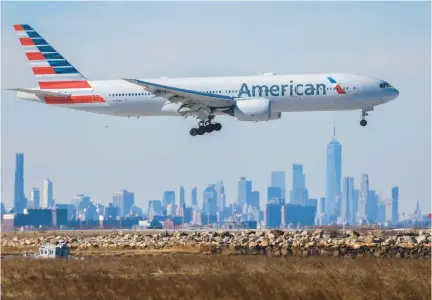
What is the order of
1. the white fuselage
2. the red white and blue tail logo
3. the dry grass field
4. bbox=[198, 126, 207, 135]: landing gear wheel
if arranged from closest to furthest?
the dry grass field
the red white and blue tail logo
the white fuselage
bbox=[198, 126, 207, 135]: landing gear wheel

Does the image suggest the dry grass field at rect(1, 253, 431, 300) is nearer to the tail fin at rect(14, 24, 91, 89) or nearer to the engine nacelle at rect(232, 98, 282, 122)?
the engine nacelle at rect(232, 98, 282, 122)

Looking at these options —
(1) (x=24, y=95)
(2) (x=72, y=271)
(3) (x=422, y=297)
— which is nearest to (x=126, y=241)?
(1) (x=24, y=95)

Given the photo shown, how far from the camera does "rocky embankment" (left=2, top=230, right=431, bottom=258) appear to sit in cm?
4588

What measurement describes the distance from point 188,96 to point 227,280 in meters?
37.2

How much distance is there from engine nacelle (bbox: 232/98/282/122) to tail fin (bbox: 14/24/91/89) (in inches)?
454

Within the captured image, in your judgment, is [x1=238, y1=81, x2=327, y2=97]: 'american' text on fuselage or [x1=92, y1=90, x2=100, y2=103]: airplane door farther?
[x1=92, y1=90, x2=100, y2=103]: airplane door

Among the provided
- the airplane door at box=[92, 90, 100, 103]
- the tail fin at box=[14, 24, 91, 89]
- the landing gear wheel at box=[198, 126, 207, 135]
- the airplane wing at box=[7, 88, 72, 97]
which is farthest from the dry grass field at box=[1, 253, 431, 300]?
the tail fin at box=[14, 24, 91, 89]

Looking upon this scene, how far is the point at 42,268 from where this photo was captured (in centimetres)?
3772

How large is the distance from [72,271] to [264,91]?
32.6m

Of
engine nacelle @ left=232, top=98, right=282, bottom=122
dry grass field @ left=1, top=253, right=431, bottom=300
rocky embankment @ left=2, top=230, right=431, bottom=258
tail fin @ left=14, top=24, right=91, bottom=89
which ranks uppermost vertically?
tail fin @ left=14, top=24, right=91, bottom=89

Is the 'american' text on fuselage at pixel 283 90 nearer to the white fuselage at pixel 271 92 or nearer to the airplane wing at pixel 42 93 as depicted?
the white fuselage at pixel 271 92

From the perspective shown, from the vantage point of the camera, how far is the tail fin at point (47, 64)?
74875 millimetres

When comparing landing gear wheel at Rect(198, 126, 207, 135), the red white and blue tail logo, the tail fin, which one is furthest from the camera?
the tail fin

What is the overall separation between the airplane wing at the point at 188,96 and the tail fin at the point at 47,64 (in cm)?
665
